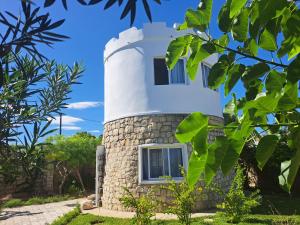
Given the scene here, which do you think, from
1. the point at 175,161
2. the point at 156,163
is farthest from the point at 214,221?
the point at 156,163

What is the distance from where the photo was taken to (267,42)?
1.03m

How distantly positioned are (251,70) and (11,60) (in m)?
4.08

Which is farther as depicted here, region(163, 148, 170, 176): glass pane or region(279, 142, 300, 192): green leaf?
region(163, 148, 170, 176): glass pane

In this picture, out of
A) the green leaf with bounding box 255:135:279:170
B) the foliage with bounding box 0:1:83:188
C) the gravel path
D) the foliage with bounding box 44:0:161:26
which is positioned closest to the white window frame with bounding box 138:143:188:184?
the gravel path

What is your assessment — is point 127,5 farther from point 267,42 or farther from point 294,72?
point 294,72

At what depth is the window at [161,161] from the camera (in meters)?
11.6

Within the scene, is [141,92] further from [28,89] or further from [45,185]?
[45,185]

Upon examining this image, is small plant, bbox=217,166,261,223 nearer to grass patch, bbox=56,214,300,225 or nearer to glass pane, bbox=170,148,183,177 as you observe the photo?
grass patch, bbox=56,214,300,225

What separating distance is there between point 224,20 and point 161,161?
1086 cm

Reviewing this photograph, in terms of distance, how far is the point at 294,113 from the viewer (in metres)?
0.99

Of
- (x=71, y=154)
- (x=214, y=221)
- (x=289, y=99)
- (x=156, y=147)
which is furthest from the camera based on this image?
(x=71, y=154)

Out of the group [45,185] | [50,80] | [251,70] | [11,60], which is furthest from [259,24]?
[45,185]

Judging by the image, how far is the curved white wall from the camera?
1212 cm

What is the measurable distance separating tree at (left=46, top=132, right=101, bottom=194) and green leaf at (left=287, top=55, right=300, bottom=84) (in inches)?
820
